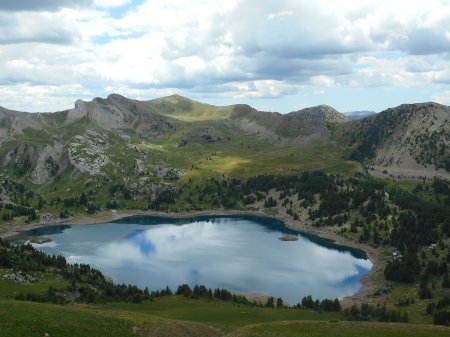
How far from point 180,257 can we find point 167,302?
249 feet

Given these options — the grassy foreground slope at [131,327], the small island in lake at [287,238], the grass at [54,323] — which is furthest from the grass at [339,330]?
the small island in lake at [287,238]

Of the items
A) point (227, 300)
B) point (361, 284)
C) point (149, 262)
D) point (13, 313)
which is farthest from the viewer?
point (149, 262)

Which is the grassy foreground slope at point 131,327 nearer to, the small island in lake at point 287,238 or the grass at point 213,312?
the grass at point 213,312

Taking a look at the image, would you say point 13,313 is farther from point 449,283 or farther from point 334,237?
point 334,237

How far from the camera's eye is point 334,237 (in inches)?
7697

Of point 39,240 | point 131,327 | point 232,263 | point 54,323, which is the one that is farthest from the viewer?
point 39,240

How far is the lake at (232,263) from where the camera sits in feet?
439

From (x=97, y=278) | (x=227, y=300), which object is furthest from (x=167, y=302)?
(x=97, y=278)

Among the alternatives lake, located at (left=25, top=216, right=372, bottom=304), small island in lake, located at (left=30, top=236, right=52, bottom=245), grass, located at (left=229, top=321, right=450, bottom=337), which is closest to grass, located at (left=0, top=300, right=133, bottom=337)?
grass, located at (left=229, top=321, right=450, bottom=337)

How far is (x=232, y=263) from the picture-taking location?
158m

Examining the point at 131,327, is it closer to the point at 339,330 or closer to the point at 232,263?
the point at 339,330

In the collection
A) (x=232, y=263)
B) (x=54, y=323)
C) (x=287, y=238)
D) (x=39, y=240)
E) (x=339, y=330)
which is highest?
(x=54, y=323)

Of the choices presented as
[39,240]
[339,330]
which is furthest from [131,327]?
[39,240]

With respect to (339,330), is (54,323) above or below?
above
